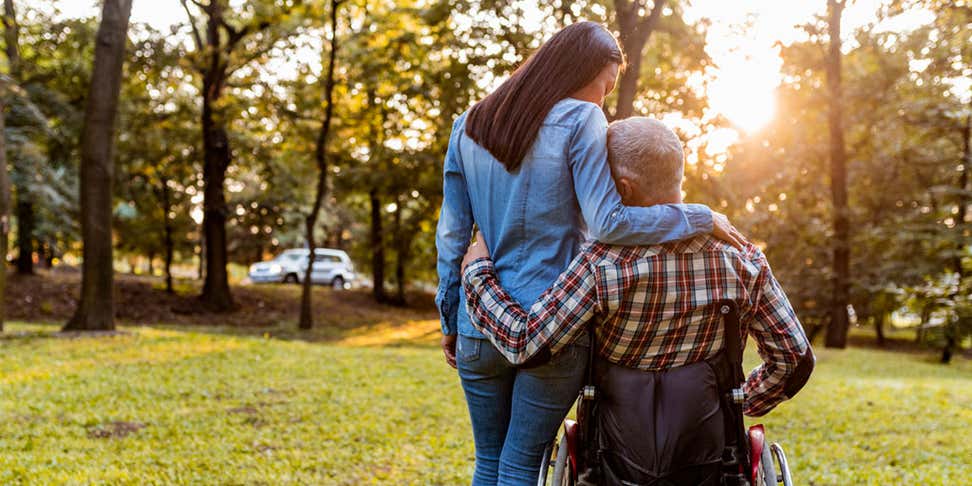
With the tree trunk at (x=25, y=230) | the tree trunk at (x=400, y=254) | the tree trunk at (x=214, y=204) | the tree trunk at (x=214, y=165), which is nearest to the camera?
the tree trunk at (x=214, y=165)

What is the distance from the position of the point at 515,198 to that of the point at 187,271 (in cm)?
4696

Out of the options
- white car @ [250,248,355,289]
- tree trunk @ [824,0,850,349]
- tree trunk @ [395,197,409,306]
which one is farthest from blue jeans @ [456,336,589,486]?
white car @ [250,248,355,289]

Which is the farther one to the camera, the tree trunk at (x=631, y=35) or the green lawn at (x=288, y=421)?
the tree trunk at (x=631, y=35)

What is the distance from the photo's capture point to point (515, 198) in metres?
2.33

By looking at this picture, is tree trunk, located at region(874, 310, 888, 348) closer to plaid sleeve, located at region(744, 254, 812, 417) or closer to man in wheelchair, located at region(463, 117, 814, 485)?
plaid sleeve, located at region(744, 254, 812, 417)

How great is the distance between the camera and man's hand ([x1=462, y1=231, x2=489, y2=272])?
2.38 m

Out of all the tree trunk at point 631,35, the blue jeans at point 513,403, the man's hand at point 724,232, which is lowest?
the blue jeans at point 513,403

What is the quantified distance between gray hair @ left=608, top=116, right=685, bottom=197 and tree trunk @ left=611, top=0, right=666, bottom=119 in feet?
31.0

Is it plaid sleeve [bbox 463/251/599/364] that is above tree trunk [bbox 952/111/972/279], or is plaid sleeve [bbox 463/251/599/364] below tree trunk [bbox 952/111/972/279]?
below

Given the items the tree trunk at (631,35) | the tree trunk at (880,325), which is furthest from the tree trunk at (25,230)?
the tree trunk at (880,325)

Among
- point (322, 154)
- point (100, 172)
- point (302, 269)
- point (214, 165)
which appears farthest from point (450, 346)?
point (302, 269)

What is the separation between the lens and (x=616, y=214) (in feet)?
6.98

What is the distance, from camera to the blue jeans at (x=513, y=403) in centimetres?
227

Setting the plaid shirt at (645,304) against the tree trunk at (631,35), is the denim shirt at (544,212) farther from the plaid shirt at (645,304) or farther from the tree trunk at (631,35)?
the tree trunk at (631,35)
